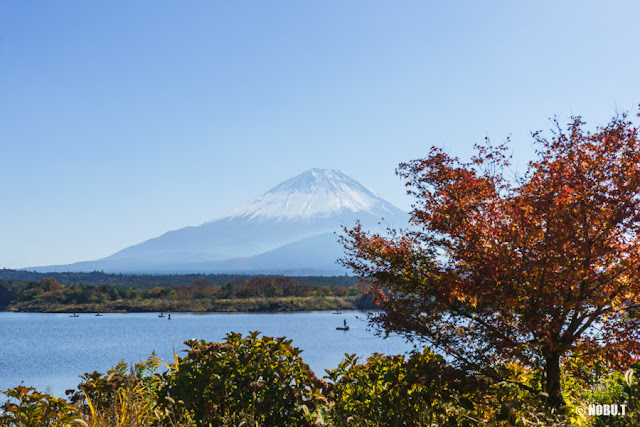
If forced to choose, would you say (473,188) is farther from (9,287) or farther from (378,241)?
(9,287)

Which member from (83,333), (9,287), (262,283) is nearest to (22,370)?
(83,333)

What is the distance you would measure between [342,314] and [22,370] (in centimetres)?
4265

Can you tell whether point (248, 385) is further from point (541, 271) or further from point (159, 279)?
point (159, 279)

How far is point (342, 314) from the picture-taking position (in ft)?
226

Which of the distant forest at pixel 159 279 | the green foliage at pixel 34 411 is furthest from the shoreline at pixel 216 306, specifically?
the green foliage at pixel 34 411

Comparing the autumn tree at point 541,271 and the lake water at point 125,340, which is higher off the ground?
the autumn tree at point 541,271

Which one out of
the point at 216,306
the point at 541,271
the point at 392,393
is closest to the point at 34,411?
the point at 392,393

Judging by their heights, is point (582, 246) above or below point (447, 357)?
above

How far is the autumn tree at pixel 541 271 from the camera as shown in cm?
500

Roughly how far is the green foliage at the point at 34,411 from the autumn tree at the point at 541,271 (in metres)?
2.91

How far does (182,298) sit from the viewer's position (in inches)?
3167

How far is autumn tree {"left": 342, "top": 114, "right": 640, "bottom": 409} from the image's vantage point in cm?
500

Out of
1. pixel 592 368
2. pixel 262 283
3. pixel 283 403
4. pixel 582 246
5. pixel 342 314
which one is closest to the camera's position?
pixel 283 403

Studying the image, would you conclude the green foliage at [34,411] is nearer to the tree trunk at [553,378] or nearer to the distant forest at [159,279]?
the tree trunk at [553,378]
